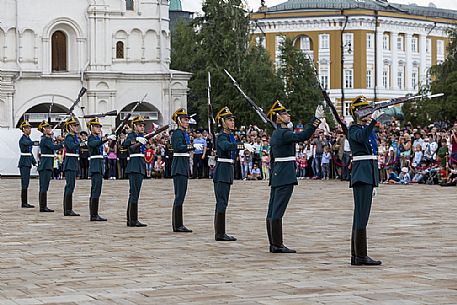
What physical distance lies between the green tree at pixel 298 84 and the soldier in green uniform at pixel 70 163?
45.6 metres

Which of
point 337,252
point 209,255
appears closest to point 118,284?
point 209,255

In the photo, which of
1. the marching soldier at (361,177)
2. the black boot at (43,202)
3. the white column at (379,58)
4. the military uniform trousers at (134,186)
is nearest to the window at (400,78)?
the white column at (379,58)

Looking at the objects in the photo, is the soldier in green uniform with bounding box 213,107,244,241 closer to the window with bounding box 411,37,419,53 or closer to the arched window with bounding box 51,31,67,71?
the arched window with bounding box 51,31,67,71

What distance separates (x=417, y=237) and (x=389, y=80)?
85.5m

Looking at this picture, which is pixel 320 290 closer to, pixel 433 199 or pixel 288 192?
pixel 288 192

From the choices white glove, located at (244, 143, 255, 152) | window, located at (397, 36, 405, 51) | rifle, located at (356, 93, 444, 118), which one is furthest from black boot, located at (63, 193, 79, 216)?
window, located at (397, 36, 405, 51)

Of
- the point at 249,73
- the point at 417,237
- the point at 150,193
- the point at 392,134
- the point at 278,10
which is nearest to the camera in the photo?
the point at 417,237

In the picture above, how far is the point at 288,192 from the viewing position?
16578mm

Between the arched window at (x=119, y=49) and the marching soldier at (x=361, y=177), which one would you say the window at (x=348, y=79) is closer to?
the arched window at (x=119, y=49)

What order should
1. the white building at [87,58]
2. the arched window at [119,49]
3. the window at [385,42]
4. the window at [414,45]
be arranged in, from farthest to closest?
the window at [414,45] → the window at [385,42] → the arched window at [119,49] → the white building at [87,58]

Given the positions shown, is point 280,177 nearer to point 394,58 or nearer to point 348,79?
point 348,79

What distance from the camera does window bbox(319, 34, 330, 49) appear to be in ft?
325

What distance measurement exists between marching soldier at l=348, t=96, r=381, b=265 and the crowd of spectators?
14.0 metres

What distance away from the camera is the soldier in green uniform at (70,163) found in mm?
24156
